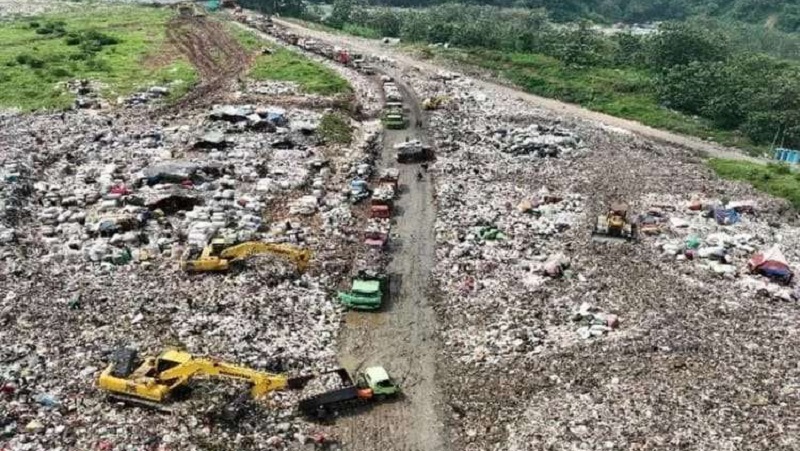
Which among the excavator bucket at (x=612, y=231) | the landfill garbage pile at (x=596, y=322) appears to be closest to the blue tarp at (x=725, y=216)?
the landfill garbage pile at (x=596, y=322)

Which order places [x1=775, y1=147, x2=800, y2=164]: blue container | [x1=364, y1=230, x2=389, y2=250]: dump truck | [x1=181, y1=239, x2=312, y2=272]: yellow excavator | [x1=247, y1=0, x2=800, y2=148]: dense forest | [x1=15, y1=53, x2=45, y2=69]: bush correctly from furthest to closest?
[x1=15, y1=53, x2=45, y2=69]: bush < [x1=247, y1=0, x2=800, y2=148]: dense forest < [x1=775, y1=147, x2=800, y2=164]: blue container < [x1=364, y1=230, x2=389, y2=250]: dump truck < [x1=181, y1=239, x2=312, y2=272]: yellow excavator

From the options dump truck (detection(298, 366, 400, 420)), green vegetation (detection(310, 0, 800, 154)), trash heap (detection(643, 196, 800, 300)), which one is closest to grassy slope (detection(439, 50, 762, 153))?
green vegetation (detection(310, 0, 800, 154))

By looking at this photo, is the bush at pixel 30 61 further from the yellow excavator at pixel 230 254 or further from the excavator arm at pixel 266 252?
the excavator arm at pixel 266 252

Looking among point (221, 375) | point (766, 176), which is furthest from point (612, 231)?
point (221, 375)

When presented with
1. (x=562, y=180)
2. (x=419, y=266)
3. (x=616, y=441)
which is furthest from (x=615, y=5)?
(x=616, y=441)

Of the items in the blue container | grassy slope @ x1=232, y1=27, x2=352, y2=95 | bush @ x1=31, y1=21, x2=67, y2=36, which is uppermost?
bush @ x1=31, y1=21, x2=67, y2=36

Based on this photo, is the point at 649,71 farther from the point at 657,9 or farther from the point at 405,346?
the point at 657,9

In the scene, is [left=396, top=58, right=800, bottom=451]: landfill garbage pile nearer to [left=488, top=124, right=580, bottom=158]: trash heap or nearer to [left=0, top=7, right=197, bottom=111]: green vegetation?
[left=488, top=124, right=580, bottom=158]: trash heap
